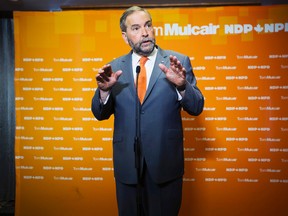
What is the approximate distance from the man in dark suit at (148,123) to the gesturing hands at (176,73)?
1 centimetres

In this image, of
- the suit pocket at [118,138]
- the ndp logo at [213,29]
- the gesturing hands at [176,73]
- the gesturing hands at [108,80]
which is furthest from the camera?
the ndp logo at [213,29]

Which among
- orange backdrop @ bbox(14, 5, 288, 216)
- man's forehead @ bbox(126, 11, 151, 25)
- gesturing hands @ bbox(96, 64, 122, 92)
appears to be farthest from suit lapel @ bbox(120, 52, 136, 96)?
orange backdrop @ bbox(14, 5, 288, 216)

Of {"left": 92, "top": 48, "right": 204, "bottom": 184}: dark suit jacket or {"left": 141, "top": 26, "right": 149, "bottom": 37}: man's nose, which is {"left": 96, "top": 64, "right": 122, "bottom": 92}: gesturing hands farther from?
{"left": 141, "top": 26, "right": 149, "bottom": 37}: man's nose

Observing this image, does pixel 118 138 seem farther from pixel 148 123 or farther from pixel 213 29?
pixel 213 29

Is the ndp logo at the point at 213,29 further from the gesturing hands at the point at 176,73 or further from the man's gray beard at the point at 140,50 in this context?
the gesturing hands at the point at 176,73

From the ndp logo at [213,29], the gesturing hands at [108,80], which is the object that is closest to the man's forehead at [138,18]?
the gesturing hands at [108,80]

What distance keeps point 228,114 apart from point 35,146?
1920 mm

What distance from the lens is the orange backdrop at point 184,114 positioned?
2814mm

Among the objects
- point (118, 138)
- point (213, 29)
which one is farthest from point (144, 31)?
point (213, 29)

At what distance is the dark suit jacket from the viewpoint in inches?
64.8

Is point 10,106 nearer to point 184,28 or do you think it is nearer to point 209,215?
point 184,28

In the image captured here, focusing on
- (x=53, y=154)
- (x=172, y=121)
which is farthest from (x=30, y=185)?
(x=172, y=121)

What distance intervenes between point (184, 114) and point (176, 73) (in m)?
1.39

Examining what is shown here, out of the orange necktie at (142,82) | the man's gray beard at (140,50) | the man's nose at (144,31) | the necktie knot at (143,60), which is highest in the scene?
the man's nose at (144,31)
